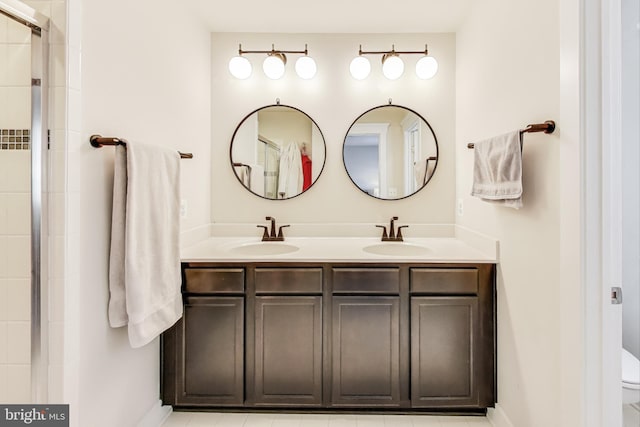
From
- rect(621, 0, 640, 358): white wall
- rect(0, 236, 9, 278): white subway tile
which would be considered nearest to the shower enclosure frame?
rect(0, 236, 9, 278): white subway tile

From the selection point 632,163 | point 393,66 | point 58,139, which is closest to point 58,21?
point 58,139

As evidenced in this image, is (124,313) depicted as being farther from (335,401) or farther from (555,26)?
(555,26)

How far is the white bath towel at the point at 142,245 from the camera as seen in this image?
1.56 m

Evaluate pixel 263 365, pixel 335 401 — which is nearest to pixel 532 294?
pixel 335 401

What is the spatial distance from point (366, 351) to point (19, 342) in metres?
1.52

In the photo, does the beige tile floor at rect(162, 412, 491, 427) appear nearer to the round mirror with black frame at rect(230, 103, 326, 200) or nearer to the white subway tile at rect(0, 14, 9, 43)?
the round mirror with black frame at rect(230, 103, 326, 200)

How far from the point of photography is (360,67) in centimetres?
259

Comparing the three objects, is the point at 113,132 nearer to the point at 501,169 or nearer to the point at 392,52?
the point at 501,169

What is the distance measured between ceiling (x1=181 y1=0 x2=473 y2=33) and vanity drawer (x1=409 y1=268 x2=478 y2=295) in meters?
1.60

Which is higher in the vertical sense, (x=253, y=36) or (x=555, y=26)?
(x=253, y=36)

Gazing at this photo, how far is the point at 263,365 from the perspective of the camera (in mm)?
2027

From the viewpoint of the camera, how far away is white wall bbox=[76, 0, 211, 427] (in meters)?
1.42

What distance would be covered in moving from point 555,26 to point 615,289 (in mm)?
977

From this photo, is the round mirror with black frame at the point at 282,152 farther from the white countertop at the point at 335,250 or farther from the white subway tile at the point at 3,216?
the white subway tile at the point at 3,216
